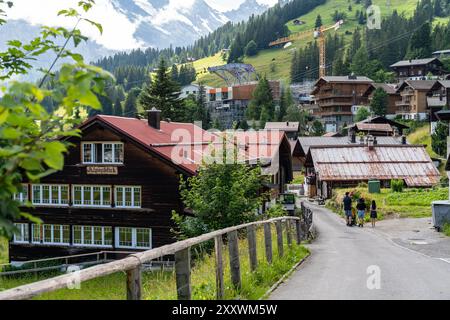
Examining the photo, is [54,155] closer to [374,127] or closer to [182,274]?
[182,274]

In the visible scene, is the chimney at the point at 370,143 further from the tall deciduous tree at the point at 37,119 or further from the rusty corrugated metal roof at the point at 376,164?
the tall deciduous tree at the point at 37,119

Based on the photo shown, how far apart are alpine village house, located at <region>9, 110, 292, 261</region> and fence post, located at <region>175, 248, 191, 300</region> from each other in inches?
1116

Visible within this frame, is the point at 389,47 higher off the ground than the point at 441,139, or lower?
higher

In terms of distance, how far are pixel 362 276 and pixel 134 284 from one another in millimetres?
7877

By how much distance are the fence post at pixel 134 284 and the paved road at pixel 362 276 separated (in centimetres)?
430

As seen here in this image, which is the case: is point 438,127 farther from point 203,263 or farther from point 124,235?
point 203,263

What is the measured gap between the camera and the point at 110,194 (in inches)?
1535

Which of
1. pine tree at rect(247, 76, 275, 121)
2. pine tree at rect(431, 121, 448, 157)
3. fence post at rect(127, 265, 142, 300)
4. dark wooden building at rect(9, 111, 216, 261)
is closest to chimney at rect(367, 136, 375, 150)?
pine tree at rect(431, 121, 448, 157)

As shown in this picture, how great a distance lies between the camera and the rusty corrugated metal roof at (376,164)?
2306 inches

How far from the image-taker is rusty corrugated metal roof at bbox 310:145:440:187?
5856 cm

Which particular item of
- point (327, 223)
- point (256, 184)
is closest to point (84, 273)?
point (256, 184)

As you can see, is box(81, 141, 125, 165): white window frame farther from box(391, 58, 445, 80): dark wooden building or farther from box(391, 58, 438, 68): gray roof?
box(391, 58, 438, 68): gray roof

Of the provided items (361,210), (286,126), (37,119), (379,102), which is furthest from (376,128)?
(37,119)
